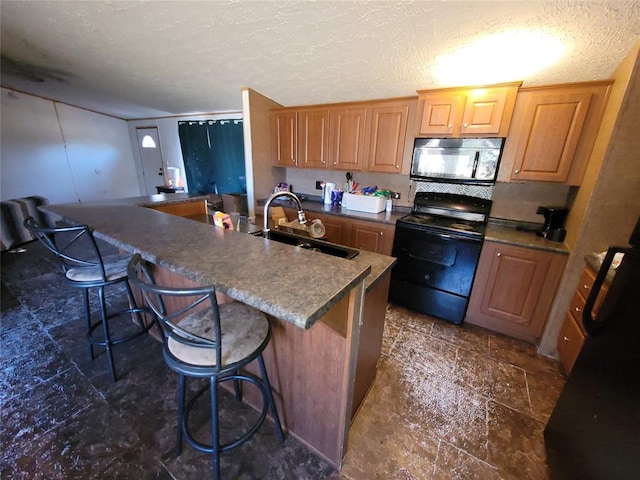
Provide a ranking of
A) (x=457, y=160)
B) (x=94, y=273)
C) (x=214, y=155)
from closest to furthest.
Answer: (x=94, y=273), (x=457, y=160), (x=214, y=155)

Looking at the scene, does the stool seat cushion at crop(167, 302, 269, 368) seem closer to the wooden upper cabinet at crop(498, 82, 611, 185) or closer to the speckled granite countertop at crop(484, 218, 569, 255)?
the speckled granite countertop at crop(484, 218, 569, 255)

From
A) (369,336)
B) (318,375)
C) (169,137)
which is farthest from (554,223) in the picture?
(169,137)

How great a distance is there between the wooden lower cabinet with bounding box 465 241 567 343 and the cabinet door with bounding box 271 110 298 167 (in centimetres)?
240

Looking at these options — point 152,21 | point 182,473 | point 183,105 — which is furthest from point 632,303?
point 183,105

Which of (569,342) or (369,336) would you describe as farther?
(569,342)

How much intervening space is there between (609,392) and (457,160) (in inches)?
75.0

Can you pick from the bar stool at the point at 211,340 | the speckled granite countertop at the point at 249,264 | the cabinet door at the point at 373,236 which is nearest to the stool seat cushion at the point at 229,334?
the bar stool at the point at 211,340

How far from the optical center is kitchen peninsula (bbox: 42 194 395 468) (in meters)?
0.74

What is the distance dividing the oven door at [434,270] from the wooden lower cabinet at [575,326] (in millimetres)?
630

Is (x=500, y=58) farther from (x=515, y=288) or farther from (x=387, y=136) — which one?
(x=515, y=288)

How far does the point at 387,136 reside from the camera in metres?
2.63

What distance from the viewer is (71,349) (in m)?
1.83

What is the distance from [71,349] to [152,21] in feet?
7.81

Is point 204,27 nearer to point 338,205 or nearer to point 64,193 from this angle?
point 338,205
